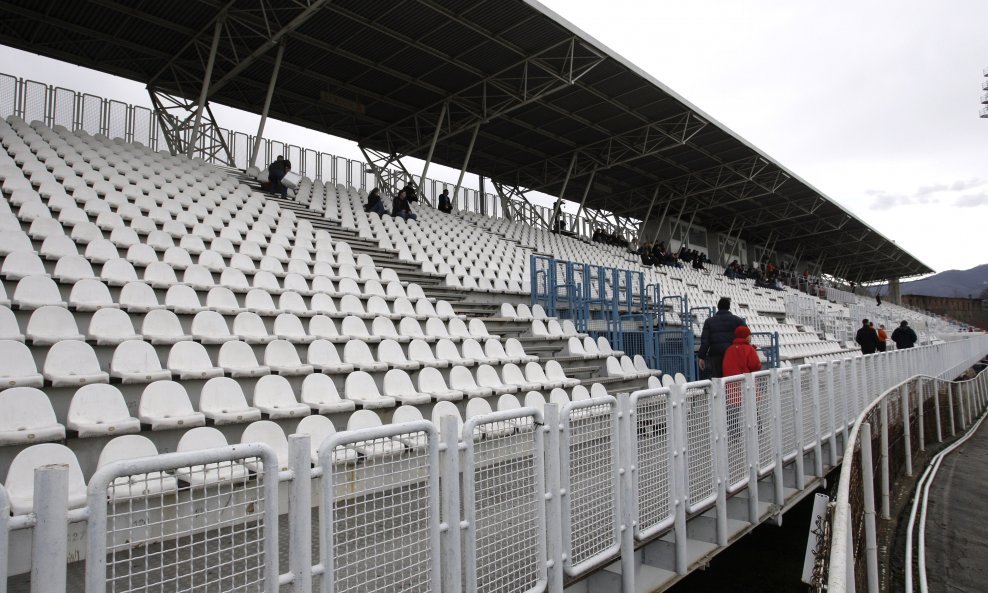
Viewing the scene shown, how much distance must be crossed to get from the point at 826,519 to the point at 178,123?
15.9m

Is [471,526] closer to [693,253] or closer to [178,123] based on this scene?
[178,123]

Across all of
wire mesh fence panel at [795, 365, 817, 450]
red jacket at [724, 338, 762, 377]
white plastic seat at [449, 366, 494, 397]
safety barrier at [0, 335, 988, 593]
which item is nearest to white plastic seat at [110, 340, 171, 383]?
safety barrier at [0, 335, 988, 593]

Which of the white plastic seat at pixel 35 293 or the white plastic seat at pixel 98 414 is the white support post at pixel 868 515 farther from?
the white plastic seat at pixel 35 293

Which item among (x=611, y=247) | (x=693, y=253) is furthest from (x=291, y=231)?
(x=693, y=253)

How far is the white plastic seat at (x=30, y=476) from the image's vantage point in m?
2.63

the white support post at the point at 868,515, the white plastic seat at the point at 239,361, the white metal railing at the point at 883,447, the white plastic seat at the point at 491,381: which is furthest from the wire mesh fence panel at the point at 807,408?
the white plastic seat at the point at 239,361

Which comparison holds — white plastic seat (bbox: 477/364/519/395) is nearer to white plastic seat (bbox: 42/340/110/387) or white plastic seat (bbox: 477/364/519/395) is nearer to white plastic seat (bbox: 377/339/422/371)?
white plastic seat (bbox: 377/339/422/371)

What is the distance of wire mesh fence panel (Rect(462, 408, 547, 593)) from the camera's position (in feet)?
8.25

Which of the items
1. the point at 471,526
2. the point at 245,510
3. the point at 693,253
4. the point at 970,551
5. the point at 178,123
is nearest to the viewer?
the point at 245,510

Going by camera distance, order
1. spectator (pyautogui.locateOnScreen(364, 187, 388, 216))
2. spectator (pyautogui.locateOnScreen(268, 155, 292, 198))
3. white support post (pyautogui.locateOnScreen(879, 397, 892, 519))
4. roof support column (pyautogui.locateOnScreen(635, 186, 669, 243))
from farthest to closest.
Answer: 1. roof support column (pyautogui.locateOnScreen(635, 186, 669, 243))
2. spectator (pyautogui.locateOnScreen(364, 187, 388, 216))
3. spectator (pyautogui.locateOnScreen(268, 155, 292, 198))
4. white support post (pyautogui.locateOnScreen(879, 397, 892, 519))

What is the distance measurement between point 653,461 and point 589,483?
2.08 feet

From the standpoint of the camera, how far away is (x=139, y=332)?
4.74m

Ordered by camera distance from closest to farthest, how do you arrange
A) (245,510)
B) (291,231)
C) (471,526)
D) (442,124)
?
(245,510) < (471,526) < (291,231) < (442,124)

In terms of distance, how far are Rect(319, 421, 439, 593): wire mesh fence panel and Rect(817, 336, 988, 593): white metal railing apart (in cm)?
136
